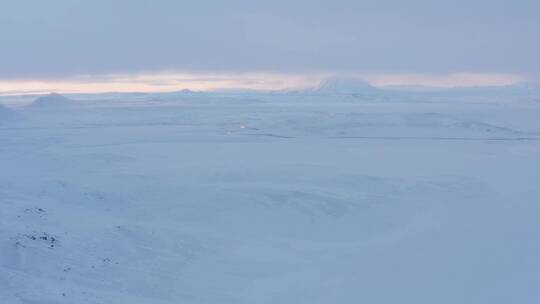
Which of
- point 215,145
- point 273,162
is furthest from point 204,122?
point 273,162

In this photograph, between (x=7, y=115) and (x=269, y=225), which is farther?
(x=7, y=115)

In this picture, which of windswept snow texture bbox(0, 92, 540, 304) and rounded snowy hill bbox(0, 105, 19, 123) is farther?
rounded snowy hill bbox(0, 105, 19, 123)

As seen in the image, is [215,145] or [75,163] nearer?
[75,163]

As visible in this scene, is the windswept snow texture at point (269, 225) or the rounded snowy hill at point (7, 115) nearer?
the windswept snow texture at point (269, 225)

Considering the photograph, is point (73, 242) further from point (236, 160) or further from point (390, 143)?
point (390, 143)

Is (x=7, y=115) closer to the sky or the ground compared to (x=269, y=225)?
closer to the sky

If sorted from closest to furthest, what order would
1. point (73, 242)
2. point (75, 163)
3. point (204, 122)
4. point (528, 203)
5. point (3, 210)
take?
point (73, 242), point (3, 210), point (528, 203), point (75, 163), point (204, 122)

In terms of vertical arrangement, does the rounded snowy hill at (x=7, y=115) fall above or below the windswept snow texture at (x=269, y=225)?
above

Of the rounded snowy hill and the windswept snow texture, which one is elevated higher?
the rounded snowy hill
